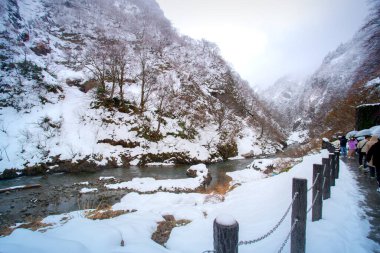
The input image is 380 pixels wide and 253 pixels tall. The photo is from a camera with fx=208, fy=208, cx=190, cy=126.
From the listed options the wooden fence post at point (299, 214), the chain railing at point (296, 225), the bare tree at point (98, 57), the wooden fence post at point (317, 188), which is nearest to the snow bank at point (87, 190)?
the chain railing at point (296, 225)

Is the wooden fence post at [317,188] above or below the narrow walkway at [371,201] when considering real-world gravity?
above

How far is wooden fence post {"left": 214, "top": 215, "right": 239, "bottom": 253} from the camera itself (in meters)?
1.79

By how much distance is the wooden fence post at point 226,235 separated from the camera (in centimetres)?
179

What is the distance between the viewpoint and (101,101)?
92.0 feet

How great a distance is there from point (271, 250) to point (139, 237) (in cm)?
271

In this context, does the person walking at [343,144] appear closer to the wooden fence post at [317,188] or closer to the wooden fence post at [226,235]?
the wooden fence post at [317,188]

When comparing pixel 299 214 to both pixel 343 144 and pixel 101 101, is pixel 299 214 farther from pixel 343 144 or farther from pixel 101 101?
pixel 101 101

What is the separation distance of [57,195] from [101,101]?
57.3ft

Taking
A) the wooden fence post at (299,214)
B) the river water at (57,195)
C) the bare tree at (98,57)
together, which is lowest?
the river water at (57,195)

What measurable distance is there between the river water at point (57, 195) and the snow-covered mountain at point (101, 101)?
2471 millimetres

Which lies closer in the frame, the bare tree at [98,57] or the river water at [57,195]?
the river water at [57,195]

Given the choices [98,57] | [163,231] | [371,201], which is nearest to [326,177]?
[371,201]

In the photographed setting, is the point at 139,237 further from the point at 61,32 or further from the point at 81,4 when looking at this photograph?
the point at 81,4

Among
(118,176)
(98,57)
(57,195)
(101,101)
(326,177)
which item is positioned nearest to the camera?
(326,177)
